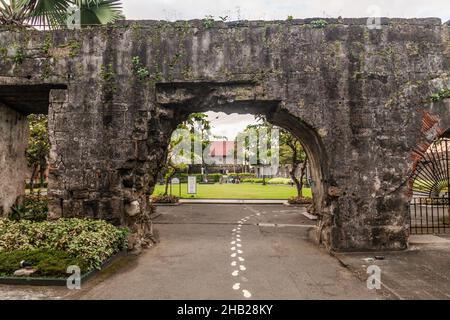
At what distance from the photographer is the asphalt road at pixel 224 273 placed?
566cm

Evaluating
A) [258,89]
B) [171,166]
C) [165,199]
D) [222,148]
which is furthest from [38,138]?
[222,148]

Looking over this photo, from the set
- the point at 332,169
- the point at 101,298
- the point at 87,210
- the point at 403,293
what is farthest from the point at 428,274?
the point at 87,210

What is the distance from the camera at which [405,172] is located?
839cm

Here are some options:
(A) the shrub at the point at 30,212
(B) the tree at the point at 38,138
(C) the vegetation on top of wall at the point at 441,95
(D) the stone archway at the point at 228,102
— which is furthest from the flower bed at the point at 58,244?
Answer: (B) the tree at the point at 38,138

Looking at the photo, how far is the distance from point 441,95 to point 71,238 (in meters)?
8.87

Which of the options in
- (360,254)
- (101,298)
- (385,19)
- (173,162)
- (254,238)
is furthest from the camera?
(173,162)

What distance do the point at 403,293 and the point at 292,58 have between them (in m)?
A: 5.59

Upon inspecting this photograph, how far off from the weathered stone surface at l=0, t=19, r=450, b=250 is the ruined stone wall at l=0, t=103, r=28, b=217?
1804mm

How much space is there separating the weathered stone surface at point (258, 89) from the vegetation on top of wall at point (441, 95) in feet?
0.44

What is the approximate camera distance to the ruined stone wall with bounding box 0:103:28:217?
9844 millimetres

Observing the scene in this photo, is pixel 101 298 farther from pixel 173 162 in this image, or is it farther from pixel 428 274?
pixel 173 162

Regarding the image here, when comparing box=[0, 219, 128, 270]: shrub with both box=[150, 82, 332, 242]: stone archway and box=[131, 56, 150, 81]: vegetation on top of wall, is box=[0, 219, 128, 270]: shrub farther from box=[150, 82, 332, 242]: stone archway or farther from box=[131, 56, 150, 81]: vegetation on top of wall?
box=[131, 56, 150, 81]: vegetation on top of wall

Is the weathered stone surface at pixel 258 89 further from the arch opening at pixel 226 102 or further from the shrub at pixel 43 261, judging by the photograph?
the shrub at pixel 43 261

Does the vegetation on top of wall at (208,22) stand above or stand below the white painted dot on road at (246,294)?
above
